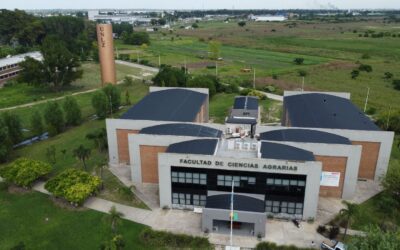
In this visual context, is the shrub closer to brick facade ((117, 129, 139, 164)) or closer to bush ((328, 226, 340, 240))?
bush ((328, 226, 340, 240))

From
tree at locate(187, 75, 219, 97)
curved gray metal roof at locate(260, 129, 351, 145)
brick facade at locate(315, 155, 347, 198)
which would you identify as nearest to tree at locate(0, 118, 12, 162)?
curved gray metal roof at locate(260, 129, 351, 145)

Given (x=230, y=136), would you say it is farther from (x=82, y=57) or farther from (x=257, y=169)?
(x=82, y=57)

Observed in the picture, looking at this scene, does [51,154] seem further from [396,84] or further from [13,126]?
[396,84]

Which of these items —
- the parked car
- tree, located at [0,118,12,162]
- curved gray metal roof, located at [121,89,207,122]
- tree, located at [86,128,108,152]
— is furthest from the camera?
tree, located at [86,128,108,152]

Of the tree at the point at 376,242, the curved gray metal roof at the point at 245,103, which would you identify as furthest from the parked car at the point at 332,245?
the curved gray metal roof at the point at 245,103

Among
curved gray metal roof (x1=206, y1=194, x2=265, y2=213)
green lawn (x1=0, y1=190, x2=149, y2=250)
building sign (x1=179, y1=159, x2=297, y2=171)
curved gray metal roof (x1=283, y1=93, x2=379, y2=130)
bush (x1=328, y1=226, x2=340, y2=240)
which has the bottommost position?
green lawn (x1=0, y1=190, x2=149, y2=250)

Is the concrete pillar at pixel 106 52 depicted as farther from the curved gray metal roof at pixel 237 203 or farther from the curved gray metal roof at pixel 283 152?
the curved gray metal roof at pixel 237 203

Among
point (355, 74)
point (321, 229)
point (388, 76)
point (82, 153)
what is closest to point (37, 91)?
point (82, 153)
